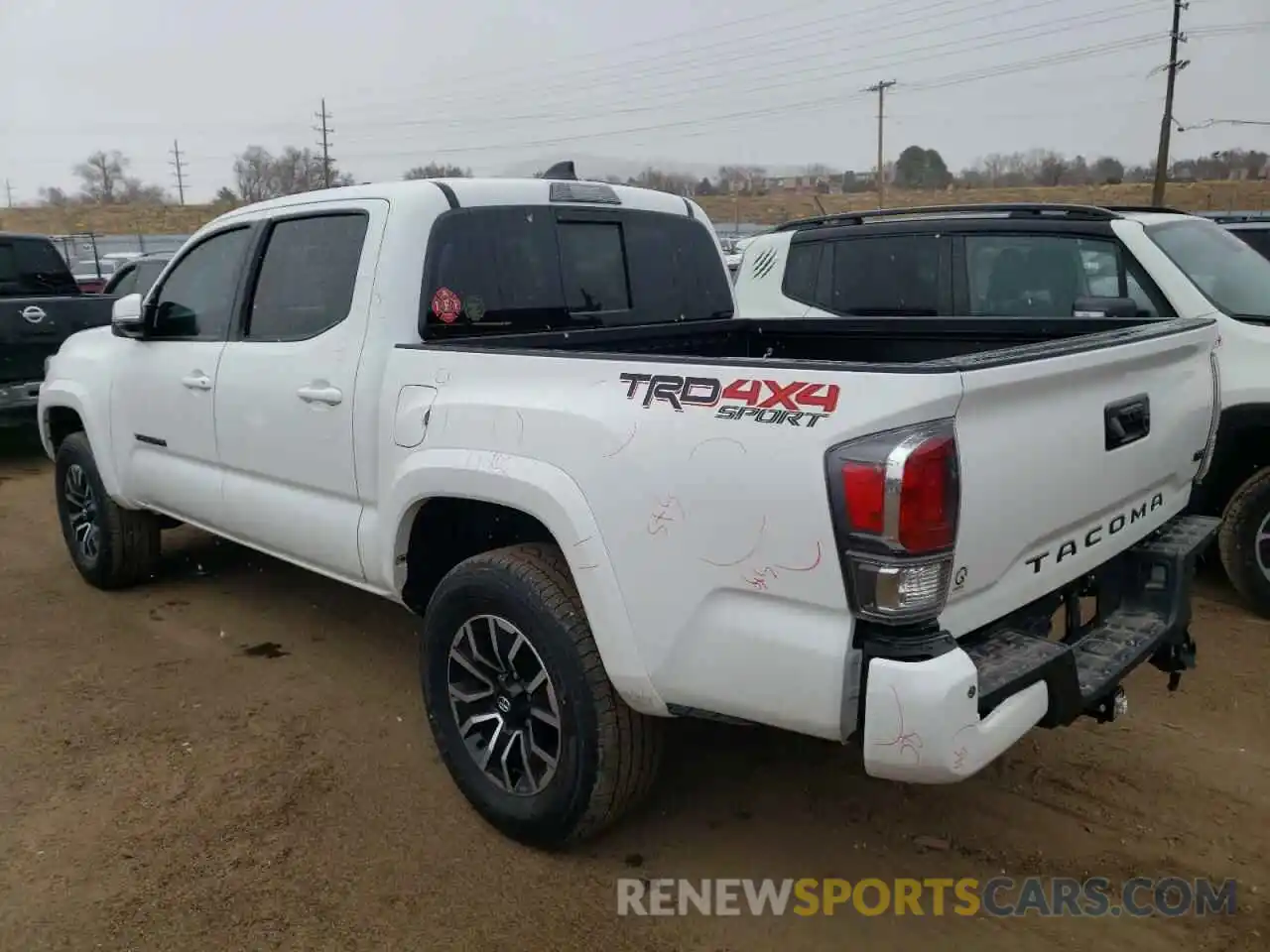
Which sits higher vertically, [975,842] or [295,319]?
[295,319]

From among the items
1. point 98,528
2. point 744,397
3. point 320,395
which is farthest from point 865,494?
point 98,528

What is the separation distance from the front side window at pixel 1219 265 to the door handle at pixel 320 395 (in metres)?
4.27

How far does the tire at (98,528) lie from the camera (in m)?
5.23

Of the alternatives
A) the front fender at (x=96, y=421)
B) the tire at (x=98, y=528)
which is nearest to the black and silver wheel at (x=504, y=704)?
the front fender at (x=96, y=421)

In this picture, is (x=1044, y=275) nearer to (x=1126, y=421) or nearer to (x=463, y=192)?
(x=1126, y=421)

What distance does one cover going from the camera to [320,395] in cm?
355

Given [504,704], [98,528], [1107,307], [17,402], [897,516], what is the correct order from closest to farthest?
1. [897,516]
2. [504,704]
3. [1107,307]
4. [98,528]
5. [17,402]

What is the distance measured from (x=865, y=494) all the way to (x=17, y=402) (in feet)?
28.6

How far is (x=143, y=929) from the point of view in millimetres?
2730

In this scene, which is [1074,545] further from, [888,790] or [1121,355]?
[888,790]

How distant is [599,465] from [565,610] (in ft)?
1.48

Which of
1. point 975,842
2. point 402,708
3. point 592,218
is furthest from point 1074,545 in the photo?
point 402,708

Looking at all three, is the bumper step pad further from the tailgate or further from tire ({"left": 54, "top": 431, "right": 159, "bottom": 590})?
tire ({"left": 54, "top": 431, "right": 159, "bottom": 590})


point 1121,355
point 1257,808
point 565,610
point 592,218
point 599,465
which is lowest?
point 1257,808
